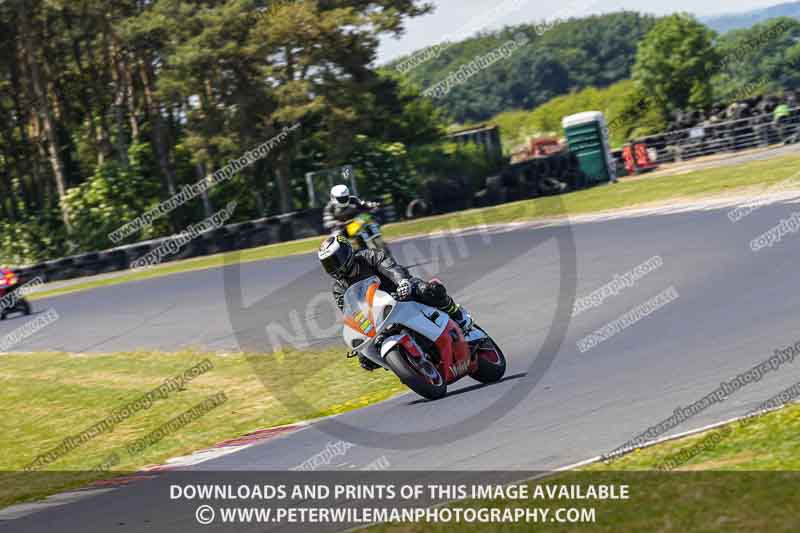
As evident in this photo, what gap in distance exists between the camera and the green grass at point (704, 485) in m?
5.18

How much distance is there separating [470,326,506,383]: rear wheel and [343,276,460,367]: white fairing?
73 centimetres

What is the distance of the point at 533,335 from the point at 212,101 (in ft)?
103

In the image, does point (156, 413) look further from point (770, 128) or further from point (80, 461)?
point (770, 128)

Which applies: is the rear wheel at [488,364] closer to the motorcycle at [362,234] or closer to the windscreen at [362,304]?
the windscreen at [362,304]

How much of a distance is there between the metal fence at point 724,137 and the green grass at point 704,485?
28782 mm

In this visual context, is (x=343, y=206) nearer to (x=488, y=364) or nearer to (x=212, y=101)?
(x=488, y=364)

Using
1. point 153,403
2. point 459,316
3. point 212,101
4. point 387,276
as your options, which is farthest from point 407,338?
point 212,101

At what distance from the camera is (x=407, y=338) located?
8984 mm

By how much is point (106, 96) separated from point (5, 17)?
7204 mm

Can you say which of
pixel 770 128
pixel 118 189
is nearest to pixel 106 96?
pixel 118 189

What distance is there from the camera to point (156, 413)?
41.5 feet

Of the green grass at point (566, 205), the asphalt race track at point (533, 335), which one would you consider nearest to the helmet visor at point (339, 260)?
the asphalt race track at point (533, 335)

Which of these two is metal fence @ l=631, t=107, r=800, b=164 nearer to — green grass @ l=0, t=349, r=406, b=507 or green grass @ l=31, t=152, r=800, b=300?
green grass @ l=31, t=152, r=800, b=300

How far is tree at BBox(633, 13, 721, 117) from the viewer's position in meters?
64.9
